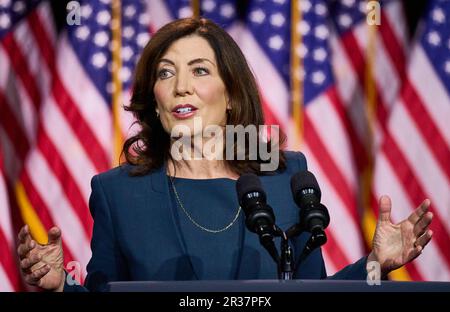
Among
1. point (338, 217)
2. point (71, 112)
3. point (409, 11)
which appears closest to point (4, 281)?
point (71, 112)

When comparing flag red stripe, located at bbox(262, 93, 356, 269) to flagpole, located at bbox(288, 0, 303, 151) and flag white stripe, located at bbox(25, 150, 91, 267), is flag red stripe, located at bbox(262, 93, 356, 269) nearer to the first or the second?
flagpole, located at bbox(288, 0, 303, 151)

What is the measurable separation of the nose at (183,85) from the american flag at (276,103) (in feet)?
3.96

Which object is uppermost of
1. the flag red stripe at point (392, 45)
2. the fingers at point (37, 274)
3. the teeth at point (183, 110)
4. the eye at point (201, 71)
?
the flag red stripe at point (392, 45)

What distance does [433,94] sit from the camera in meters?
3.24

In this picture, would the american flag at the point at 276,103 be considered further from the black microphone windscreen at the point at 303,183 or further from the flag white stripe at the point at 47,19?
the black microphone windscreen at the point at 303,183

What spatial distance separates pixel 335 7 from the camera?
321 centimetres

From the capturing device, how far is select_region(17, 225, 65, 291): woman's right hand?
149 cm

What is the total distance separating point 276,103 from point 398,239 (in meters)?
1.52

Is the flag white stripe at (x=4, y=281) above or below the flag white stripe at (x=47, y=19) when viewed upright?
below

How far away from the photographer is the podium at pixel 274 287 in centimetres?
123

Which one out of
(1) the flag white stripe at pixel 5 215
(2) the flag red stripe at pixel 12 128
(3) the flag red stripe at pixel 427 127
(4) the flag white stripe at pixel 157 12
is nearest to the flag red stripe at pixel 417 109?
(3) the flag red stripe at pixel 427 127

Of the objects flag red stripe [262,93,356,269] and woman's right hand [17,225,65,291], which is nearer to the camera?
woman's right hand [17,225,65,291]

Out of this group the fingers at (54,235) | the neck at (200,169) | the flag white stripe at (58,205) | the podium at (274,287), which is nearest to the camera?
the podium at (274,287)

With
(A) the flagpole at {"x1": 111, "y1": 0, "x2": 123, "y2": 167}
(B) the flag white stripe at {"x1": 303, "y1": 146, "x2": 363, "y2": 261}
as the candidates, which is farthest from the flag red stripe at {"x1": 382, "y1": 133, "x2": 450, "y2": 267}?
(A) the flagpole at {"x1": 111, "y1": 0, "x2": 123, "y2": 167}
